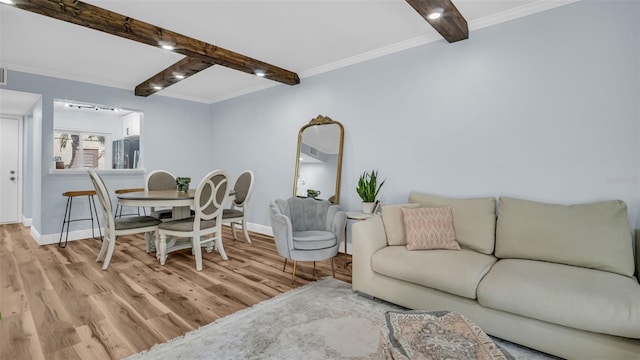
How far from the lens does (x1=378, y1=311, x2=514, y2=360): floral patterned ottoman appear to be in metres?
1.23

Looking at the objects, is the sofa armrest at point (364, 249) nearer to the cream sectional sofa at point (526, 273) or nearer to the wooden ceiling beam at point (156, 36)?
the cream sectional sofa at point (526, 273)

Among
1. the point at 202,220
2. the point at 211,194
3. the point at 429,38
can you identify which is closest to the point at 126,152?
the point at 202,220

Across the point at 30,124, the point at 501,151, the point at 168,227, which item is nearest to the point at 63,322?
the point at 168,227

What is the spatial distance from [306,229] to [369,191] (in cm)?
85

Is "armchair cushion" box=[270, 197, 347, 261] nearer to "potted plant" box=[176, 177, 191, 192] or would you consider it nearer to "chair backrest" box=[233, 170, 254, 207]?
"chair backrest" box=[233, 170, 254, 207]

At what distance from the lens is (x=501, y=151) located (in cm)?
277

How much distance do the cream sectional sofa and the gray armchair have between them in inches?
15.2

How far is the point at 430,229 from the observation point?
2.54 meters

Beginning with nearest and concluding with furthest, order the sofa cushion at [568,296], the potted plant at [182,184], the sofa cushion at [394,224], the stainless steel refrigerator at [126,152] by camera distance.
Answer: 1. the sofa cushion at [568,296]
2. the sofa cushion at [394,224]
3. the potted plant at [182,184]
4. the stainless steel refrigerator at [126,152]

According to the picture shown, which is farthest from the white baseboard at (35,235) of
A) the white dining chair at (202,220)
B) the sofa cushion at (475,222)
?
the sofa cushion at (475,222)

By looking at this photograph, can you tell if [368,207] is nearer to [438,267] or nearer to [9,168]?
[438,267]

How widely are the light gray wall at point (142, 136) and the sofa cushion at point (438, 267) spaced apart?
183 inches

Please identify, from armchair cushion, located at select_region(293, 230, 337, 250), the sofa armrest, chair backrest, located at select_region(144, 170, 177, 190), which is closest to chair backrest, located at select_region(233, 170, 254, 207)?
chair backrest, located at select_region(144, 170, 177, 190)

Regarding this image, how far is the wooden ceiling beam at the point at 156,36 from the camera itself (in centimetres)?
240
